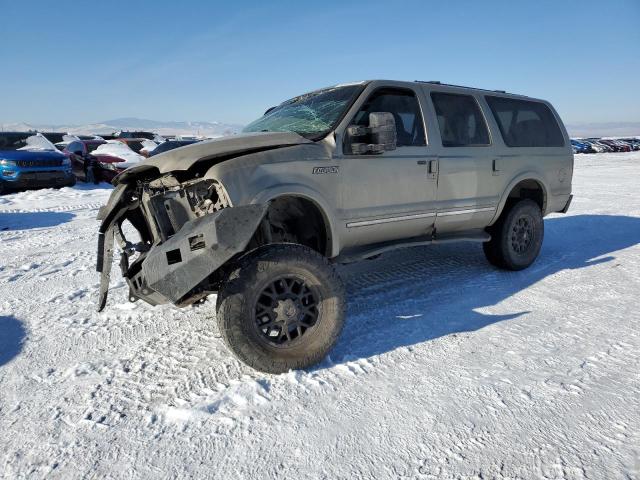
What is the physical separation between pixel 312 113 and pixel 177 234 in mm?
1760

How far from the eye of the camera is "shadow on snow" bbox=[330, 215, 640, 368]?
11.0ft

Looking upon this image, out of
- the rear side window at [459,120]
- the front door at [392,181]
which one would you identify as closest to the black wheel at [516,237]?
the rear side window at [459,120]

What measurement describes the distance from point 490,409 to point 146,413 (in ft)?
6.39

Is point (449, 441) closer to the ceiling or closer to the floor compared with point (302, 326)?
closer to the floor

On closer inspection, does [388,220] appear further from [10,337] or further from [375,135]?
[10,337]

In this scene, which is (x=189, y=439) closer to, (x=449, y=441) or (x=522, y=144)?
(x=449, y=441)

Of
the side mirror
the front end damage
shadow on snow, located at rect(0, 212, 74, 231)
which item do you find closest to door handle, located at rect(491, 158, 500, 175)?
the side mirror

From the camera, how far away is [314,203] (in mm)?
3262

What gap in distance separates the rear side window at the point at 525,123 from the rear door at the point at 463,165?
0.33m

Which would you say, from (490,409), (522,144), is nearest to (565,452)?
(490,409)

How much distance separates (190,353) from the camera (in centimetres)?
311

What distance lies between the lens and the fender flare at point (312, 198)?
294cm

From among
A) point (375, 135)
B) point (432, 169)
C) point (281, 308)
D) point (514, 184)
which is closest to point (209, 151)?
point (281, 308)

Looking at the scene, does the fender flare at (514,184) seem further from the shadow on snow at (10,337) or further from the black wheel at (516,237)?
the shadow on snow at (10,337)
